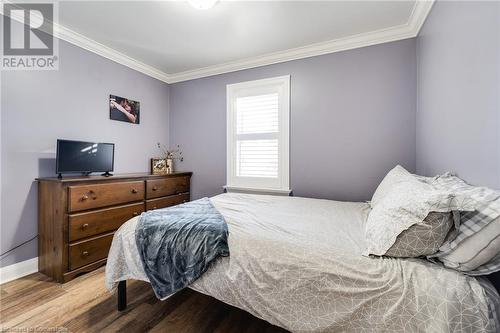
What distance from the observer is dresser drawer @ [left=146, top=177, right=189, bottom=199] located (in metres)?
2.82

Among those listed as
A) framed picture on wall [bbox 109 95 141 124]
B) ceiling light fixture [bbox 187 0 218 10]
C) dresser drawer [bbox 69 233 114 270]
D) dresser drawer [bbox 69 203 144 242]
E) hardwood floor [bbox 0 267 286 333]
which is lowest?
hardwood floor [bbox 0 267 286 333]

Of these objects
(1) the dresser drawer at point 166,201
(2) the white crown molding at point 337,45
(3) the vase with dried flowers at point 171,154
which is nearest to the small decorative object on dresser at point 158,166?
(3) the vase with dried flowers at point 171,154

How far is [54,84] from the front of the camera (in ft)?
7.76

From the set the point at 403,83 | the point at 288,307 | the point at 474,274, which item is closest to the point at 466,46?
the point at 403,83

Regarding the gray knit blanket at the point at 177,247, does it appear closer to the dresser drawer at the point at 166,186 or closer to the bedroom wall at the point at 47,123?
the dresser drawer at the point at 166,186

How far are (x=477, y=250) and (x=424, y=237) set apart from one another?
0.16 meters

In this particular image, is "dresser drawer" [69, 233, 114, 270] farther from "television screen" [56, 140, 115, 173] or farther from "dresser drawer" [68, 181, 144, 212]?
"television screen" [56, 140, 115, 173]

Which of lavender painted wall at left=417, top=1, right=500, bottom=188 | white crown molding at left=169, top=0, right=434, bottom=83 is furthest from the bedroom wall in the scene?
lavender painted wall at left=417, top=1, right=500, bottom=188

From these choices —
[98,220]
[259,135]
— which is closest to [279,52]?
[259,135]

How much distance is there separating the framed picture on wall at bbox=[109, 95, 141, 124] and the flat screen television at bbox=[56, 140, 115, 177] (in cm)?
57

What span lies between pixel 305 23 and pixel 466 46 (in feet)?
4.66

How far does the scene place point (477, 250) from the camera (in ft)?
2.82

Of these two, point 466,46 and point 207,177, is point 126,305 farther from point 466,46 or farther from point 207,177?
point 466,46

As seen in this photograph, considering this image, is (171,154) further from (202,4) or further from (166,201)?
(202,4)
